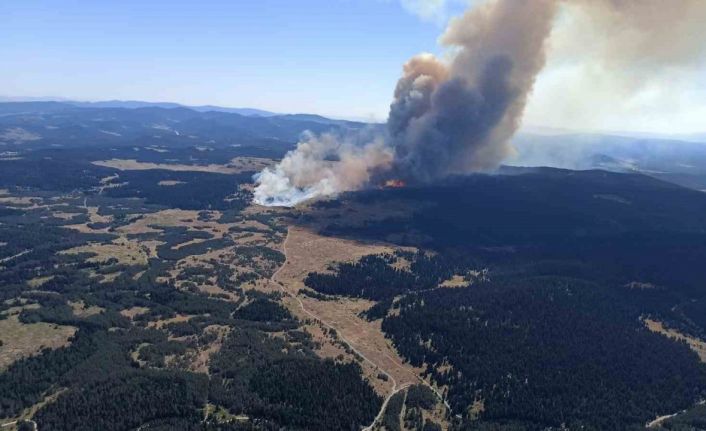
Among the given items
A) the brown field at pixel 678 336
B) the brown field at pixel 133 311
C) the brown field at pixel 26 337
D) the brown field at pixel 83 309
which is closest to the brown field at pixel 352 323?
the brown field at pixel 133 311

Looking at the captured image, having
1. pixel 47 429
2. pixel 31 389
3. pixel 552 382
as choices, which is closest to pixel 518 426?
pixel 552 382

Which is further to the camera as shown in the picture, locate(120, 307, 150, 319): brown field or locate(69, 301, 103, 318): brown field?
locate(120, 307, 150, 319): brown field

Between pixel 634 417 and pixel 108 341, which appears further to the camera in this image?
pixel 108 341

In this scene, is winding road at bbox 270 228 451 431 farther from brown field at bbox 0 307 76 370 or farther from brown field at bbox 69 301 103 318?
brown field at bbox 0 307 76 370

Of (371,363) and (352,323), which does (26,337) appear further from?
(371,363)

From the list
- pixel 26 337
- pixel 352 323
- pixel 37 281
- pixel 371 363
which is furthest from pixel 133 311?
pixel 371 363

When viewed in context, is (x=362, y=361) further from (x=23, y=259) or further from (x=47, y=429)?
(x=23, y=259)

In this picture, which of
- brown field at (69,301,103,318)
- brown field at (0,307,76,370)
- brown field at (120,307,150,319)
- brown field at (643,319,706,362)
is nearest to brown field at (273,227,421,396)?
brown field at (120,307,150,319)
